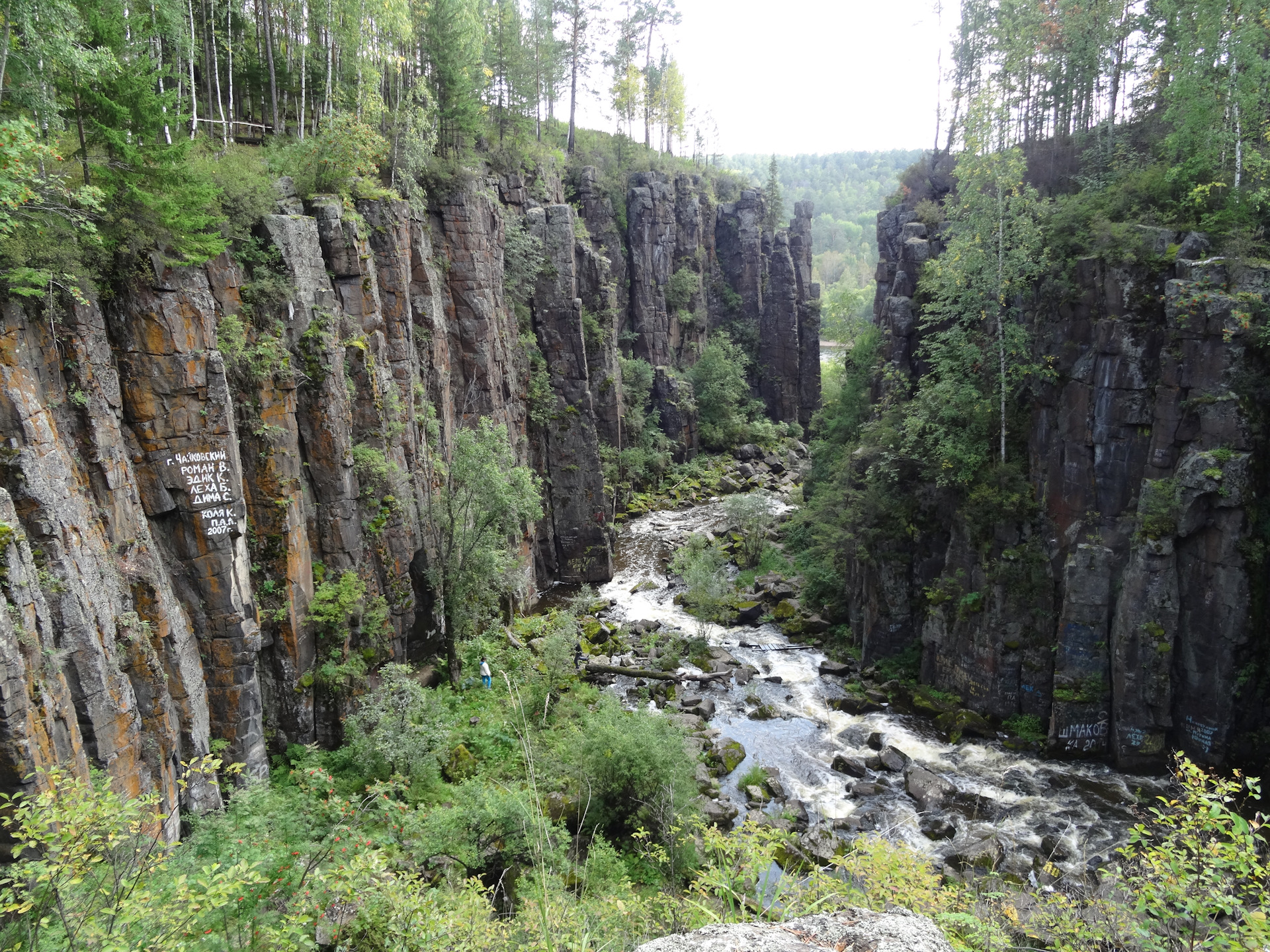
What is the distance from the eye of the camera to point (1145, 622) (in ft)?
64.8

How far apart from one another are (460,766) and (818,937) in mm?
16771

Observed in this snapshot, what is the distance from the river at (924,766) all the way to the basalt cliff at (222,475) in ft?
41.3

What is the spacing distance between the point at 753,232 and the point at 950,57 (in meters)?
29.3

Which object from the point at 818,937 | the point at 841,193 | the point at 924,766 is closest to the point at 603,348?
the point at 924,766

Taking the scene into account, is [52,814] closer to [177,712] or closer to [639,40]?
[177,712]

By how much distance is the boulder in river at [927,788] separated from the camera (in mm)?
19703

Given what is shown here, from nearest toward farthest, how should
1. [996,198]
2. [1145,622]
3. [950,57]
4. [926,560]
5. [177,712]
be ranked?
1. [177,712]
2. [1145,622]
3. [996,198]
4. [926,560]
5. [950,57]

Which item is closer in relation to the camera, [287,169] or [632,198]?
[287,169]

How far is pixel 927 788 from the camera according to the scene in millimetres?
20047

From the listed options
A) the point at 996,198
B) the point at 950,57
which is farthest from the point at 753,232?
the point at 996,198

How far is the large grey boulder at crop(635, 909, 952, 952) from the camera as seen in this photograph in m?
3.64

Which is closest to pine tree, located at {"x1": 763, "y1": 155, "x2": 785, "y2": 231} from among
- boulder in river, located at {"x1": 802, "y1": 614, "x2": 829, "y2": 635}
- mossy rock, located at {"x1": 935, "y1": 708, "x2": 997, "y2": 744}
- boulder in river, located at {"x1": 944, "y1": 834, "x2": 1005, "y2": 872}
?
boulder in river, located at {"x1": 802, "y1": 614, "x2": 829, "y2": 635}

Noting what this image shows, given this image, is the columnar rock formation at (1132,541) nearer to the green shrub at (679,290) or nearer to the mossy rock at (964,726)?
the mossy rock at (964,726)

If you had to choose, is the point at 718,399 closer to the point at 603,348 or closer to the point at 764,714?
the point at 603,348
